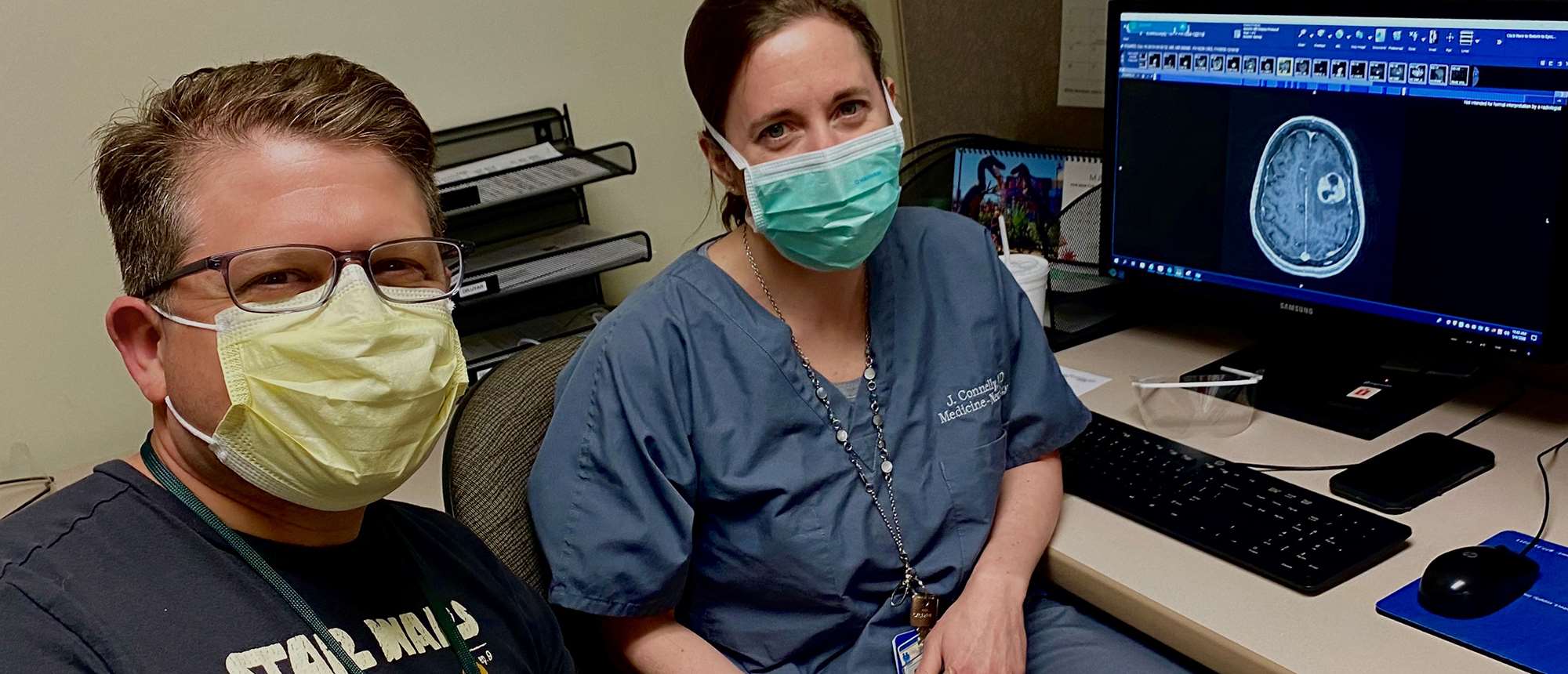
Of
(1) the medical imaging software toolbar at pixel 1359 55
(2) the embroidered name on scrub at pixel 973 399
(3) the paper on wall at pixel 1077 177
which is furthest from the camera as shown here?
(3) the paper on wall at pixel 1077 177

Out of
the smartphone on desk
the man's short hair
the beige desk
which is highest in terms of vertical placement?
the man's short hair

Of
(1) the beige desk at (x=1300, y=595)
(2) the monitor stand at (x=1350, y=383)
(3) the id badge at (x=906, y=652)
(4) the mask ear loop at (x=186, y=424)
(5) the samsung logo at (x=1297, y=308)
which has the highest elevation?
(4) the mask ear loop at (x=186, y=424)

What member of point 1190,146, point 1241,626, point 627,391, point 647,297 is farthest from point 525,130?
point 1241,626

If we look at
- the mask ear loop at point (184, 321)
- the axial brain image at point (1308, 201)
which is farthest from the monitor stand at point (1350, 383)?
the mask ear loop at point (184, 321)

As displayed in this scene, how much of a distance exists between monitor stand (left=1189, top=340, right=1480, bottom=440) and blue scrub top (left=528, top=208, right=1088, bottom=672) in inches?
13.0

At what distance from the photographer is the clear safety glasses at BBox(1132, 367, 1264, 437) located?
1446 mm

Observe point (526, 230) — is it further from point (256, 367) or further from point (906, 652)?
point (256, 367)

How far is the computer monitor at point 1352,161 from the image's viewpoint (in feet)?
4.11

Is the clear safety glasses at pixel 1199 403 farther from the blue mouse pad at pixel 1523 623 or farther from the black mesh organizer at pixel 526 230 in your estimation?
the black mesh organizer at pixel 526 230

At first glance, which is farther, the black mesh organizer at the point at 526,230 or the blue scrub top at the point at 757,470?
the black mesh organizer at the point at 526,230

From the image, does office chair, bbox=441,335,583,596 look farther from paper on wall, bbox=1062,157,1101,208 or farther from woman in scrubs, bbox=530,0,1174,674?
paper on wall, bbox=1062,157,1101,208

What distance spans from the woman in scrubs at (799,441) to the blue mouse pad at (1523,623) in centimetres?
29

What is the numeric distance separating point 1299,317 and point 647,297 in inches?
31.7

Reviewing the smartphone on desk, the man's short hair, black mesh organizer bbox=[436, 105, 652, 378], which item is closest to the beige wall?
black mesh organizer bbox=[436, 105, 652, 378]
